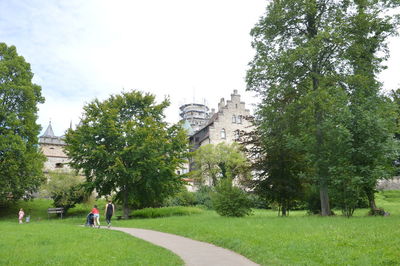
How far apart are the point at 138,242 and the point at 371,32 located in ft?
58.5

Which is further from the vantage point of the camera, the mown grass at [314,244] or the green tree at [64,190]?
the green tree at [64,190]

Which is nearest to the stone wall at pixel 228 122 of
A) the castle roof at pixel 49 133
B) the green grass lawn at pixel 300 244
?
the castle roof at pixel 49 133

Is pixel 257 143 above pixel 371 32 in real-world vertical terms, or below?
below

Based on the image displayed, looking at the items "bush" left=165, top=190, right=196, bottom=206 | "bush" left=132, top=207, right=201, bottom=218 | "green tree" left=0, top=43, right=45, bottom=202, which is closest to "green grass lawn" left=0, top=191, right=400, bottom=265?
"bush" left=132, top=207, right=201, bottom=218

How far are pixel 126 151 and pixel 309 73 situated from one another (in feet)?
46.8

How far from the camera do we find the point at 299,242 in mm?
9766

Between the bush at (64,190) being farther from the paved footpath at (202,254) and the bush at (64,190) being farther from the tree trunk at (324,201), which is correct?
the paved footpath at (202,254)

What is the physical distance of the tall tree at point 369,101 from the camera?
1673 cm

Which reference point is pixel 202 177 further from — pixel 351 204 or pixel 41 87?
pixel 351 204

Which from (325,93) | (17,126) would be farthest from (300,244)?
(17,126)

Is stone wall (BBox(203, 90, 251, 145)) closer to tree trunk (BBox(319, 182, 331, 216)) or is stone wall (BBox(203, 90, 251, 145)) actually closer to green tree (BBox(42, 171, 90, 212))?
green tree (BBox(42, 171, 90, 212))

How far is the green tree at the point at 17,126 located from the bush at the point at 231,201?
18923 millimetres

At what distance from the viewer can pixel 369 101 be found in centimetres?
1817

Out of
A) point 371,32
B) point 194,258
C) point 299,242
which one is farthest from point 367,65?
point 194,258
